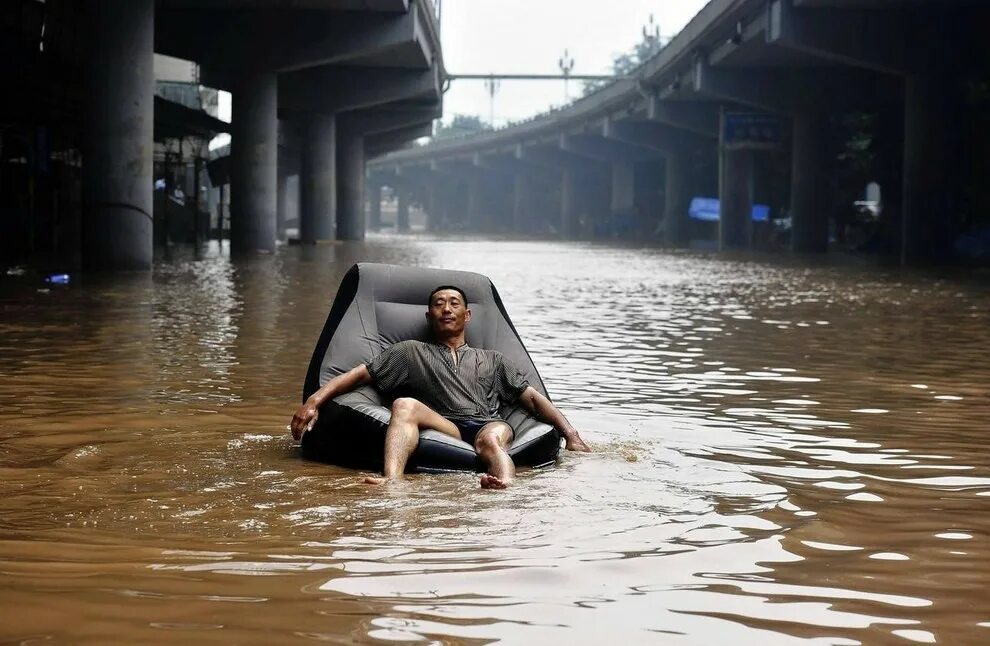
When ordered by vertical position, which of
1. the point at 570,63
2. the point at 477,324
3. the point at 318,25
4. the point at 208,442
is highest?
the point at 570,63

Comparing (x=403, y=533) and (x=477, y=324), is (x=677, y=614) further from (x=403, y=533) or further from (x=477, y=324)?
(x=477, y=324)

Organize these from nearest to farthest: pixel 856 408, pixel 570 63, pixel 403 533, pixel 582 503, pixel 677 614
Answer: pixel 677 614, pixel 403 533, pixel 582 503, pixel 856 408, pixel 570 63

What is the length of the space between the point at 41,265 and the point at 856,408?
2240 centimetres

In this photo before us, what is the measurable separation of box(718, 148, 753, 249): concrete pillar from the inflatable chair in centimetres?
5459

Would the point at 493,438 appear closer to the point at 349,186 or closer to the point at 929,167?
the point at 929,167

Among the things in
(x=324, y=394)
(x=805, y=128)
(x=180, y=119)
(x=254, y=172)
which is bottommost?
(x=324, y=394)

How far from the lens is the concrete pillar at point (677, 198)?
260ft

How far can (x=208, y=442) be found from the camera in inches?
334

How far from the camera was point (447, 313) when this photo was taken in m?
8.44

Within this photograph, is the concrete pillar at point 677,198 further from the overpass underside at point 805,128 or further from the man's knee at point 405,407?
the man's knee at point 405,407

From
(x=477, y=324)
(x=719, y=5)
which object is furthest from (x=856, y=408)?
(x=719, y=5)

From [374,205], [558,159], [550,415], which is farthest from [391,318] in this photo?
[374,205]

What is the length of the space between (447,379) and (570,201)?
101832mm

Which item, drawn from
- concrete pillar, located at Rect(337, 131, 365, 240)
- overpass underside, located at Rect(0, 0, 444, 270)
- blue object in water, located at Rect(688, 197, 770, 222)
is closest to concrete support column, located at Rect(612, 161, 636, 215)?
blue object in water, located at Rect(688, 197, 770, 222)
